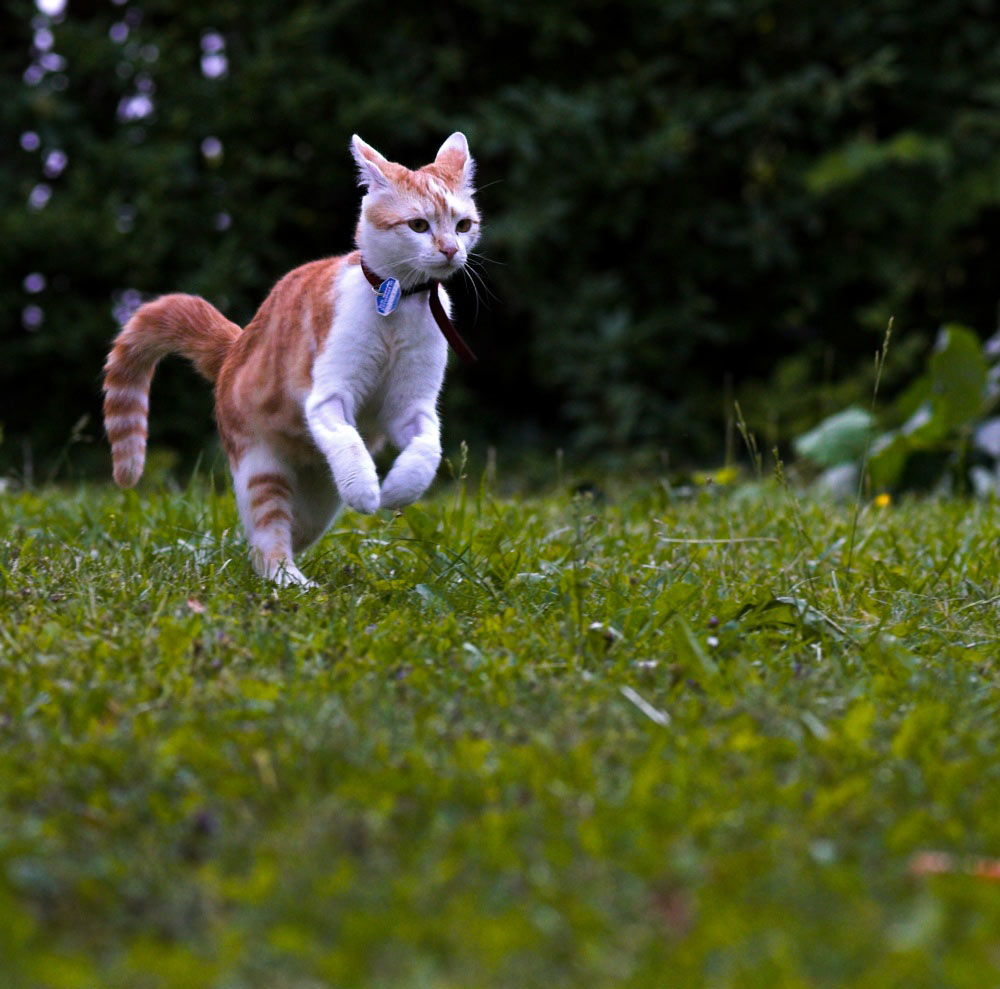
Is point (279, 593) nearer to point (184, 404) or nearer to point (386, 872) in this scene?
point (386, 872)

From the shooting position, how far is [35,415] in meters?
6.85

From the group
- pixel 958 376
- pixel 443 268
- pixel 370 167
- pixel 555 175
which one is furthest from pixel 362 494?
pixel 555 175

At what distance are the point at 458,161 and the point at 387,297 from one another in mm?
502

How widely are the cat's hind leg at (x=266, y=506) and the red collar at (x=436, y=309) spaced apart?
0.50 meters

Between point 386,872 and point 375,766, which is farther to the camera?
point 375,766

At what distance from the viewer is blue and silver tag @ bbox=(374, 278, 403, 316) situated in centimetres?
303

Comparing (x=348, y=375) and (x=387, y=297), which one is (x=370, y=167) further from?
(x=348, y=375)

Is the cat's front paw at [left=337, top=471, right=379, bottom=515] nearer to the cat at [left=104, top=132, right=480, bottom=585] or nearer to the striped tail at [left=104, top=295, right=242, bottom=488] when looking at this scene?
the cat at [left=104, top=132, right=480, bottom=585]

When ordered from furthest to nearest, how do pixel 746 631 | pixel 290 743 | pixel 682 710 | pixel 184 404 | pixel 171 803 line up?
pixel 184 404 < pixel 746 631 < pixel 682 710 < pixel 290 743 < pixel 171 803

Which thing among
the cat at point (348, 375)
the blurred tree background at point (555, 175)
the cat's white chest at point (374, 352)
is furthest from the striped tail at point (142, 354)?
the blurred tree background at point (555, 175)

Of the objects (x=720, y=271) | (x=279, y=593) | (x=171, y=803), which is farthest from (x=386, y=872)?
(x=720, y=271)

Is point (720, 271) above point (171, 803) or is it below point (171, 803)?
below

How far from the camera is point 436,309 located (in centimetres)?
315

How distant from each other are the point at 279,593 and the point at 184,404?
418 centimetres
